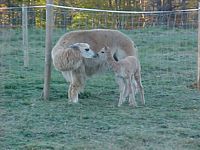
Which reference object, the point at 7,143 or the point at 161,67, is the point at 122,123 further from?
the point at 161,67

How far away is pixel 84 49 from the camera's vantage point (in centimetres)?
777

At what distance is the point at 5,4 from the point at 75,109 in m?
17.5

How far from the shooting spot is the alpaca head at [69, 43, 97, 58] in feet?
25.5

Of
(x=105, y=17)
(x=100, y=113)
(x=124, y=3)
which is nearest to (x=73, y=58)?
(x=100, y=113)

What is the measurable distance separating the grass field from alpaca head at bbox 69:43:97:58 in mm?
667

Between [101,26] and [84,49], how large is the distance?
13.7ft

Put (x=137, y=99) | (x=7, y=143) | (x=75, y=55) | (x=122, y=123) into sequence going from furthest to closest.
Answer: (x=137, y=99) < (x=75, y=55) < (x=122, y=123) < (x=7, y=143)

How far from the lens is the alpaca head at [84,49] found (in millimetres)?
7762

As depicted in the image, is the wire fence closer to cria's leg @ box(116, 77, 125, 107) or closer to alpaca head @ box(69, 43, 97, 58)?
alpaca head @ box(69, 43, 97, 58)

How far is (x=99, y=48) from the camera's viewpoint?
8.20 m

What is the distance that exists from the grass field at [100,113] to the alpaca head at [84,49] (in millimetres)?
667

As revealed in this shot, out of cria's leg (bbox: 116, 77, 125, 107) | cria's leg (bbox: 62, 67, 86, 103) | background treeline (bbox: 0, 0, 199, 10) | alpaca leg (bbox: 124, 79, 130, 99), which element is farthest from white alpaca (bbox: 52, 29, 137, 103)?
background treeline (bbox: 0, 0, 199, 10)

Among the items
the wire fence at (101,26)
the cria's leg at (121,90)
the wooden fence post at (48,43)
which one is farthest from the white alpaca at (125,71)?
the wire fence at (101,26)

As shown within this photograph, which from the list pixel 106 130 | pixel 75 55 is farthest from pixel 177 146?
pixel 75 55
